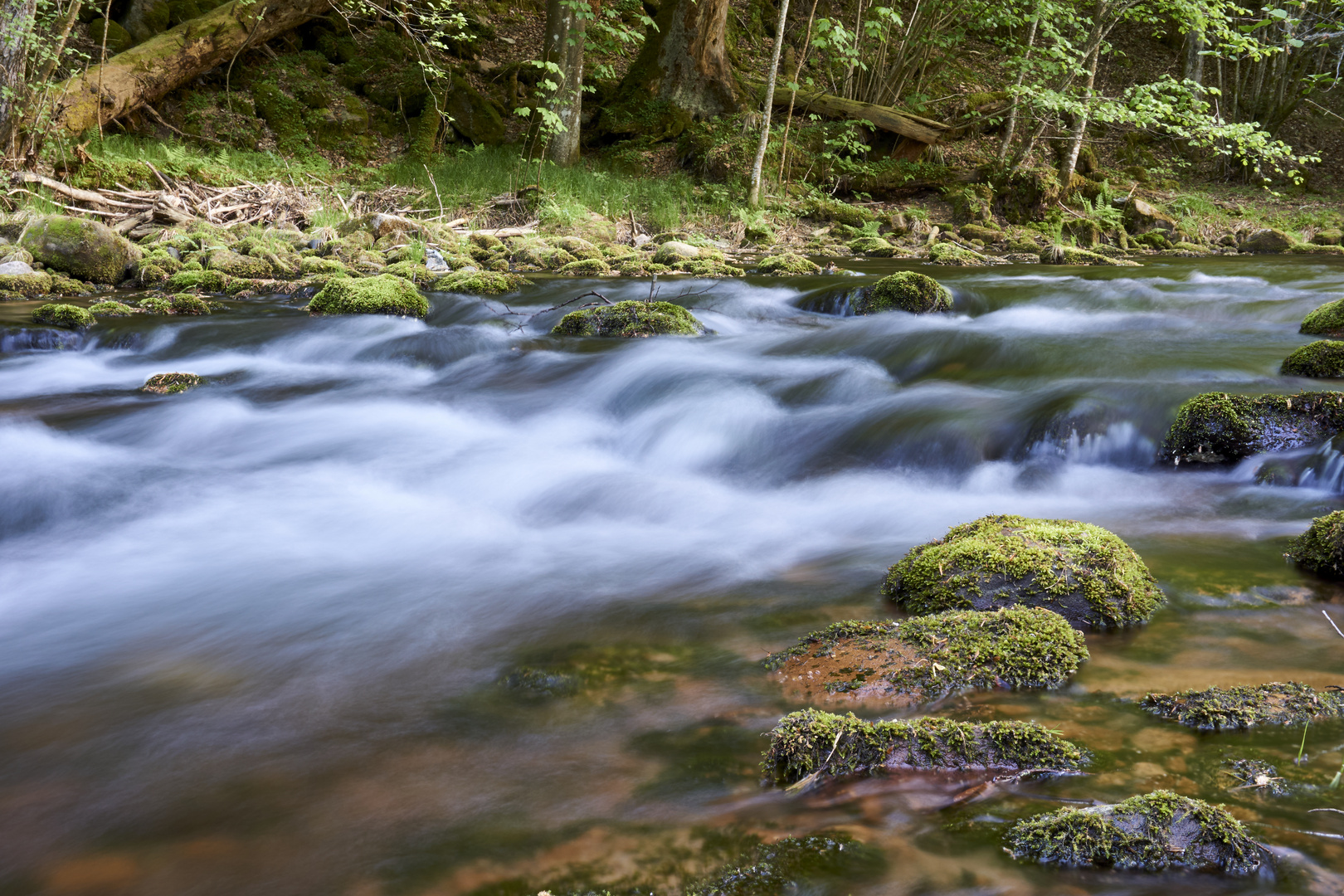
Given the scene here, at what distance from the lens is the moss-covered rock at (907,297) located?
940 cm

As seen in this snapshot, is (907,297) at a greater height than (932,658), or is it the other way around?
(907,297)

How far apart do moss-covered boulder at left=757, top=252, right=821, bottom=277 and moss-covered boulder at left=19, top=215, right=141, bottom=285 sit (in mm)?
7994

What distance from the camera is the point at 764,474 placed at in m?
5.52

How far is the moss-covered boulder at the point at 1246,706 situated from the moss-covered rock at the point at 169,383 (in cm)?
681

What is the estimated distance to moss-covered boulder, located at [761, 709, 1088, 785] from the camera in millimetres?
2219

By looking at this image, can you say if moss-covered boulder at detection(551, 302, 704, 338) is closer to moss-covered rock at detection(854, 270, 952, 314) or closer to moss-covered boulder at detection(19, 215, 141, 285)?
moss-covered rock at detection(854, 270, 952, 314)

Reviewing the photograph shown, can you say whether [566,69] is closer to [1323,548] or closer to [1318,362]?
[1318,362]

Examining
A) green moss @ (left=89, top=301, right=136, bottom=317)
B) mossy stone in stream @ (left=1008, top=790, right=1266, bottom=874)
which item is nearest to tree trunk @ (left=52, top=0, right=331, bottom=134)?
green moss @ (left=89, top=301, right=136, bottom=317)

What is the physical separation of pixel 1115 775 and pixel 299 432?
5.49 metres

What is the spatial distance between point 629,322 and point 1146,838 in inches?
284

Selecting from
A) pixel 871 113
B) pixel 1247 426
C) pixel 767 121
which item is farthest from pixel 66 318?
pixel 871 113

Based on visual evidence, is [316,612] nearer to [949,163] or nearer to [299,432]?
[299,432]

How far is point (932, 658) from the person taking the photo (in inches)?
107

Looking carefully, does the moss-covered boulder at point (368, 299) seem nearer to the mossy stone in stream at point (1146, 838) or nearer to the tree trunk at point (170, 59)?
the tree trunk at point (170, 59)
